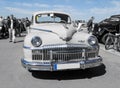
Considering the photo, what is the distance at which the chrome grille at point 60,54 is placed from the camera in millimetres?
7049

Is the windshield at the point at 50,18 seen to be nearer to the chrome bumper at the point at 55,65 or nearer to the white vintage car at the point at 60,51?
the white vintage car at the point at 60,51

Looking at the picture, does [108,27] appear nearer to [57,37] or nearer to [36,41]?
[57,37]

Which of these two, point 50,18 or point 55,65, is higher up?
point 50,18

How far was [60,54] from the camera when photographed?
23.2ft

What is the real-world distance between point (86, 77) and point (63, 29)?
154cm

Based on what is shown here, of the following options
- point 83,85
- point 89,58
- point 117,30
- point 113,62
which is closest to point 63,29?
point 89,58

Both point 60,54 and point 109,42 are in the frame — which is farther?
point 109,42

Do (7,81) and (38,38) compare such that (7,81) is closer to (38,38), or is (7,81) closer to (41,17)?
(38,38)

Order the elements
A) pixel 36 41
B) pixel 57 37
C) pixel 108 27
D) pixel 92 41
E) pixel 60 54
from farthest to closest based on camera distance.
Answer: pixel 108 27, pixel 92 41, pixel 57 37, pixel 36 41, pixel 60 54

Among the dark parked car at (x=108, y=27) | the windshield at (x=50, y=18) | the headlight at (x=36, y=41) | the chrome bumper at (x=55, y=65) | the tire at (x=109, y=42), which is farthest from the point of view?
the dark parked car at (x=108, y=27)

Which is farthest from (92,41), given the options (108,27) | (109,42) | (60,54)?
(108,27)

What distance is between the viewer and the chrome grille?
705cm

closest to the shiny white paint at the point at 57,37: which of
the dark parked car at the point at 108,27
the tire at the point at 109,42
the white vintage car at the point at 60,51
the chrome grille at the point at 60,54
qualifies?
the white vintage car at the point at 60,51

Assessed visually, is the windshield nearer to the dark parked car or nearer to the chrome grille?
the chrome grille
